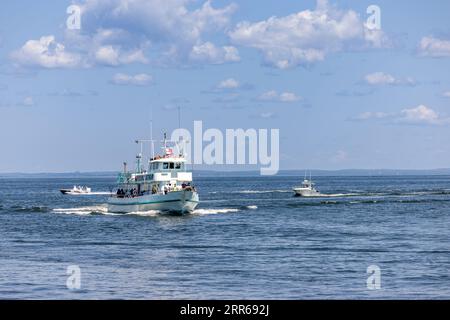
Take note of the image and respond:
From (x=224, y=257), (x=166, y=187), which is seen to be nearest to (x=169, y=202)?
(x=166, y=187)

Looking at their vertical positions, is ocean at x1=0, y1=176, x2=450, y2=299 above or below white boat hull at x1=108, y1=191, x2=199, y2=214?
below

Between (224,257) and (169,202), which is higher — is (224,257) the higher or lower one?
the lower one

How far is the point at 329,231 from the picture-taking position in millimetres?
74625

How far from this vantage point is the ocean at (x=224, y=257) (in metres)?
36.1

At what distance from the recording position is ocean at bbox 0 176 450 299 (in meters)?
36.1

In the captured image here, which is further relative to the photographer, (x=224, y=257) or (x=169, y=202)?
(x=169, y=202)

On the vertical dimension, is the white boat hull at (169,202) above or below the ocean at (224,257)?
above

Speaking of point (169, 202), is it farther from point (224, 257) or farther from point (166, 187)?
point (224, 257)

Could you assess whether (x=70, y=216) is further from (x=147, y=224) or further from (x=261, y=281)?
(x=261, y=281)

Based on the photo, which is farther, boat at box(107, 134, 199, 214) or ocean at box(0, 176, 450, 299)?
boat at box(107, 134, 199, 214)

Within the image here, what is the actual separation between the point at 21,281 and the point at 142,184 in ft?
192

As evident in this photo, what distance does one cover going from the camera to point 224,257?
2025 inches
